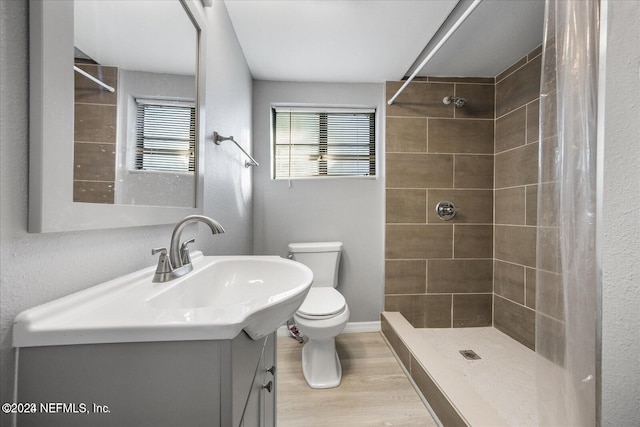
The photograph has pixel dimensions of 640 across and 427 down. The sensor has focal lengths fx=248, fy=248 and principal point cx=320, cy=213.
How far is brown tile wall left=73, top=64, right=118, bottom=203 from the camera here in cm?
52

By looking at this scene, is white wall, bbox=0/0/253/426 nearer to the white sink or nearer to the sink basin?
the white sink

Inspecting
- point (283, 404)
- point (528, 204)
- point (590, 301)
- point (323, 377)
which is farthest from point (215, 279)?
point (528, 204)

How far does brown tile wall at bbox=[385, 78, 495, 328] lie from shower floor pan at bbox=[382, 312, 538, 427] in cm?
20

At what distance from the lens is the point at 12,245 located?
406 mm

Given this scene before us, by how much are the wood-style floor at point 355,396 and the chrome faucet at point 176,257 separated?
1013mm

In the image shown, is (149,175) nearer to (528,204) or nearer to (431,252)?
(431,252)

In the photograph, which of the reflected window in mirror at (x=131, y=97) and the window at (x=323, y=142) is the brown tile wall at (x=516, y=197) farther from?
the reflected window in mirror at (x=131, y=97)

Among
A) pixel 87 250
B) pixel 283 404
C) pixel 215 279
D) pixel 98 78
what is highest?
pixel 98 78

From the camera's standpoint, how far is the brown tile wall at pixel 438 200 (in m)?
2.08

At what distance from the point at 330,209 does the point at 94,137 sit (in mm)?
1670

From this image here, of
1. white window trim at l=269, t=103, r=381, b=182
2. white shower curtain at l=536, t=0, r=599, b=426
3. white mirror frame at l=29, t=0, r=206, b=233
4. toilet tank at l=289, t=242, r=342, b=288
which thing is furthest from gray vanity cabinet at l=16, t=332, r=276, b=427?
white window trim at l=269, t=103, r=381, b=182

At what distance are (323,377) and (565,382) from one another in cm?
113

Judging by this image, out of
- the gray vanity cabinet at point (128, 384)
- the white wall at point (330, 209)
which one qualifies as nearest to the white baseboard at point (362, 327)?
the white wall at point (330, 209)

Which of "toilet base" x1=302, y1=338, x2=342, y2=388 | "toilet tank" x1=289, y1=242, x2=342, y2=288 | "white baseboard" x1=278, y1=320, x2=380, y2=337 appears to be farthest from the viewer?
"white baseboard" x1=278, y1=320, x2=380, y2=337
